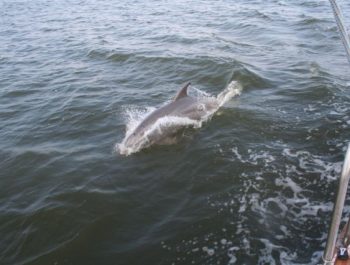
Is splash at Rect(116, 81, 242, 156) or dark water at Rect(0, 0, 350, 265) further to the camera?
splash at Rect(116, 81, 242, 156)

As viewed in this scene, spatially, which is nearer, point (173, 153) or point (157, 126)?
point (173, 153)

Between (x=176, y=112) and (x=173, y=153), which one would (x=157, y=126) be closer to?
(x=176, y=112)

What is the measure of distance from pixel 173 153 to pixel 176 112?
1.46 m

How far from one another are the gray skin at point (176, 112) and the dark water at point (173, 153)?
0.42 meters

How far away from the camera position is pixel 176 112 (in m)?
10.2

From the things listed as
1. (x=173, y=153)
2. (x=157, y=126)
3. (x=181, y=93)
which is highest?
(x=181, y=93)

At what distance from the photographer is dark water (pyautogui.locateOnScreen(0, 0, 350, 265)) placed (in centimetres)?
657

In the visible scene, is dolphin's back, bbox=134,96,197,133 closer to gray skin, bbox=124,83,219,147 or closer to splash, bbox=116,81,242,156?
gray skin, bbox=124,83,219,147

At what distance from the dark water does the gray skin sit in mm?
416

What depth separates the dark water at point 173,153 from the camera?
21.5 feet

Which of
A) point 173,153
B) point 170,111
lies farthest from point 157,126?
point 173,153

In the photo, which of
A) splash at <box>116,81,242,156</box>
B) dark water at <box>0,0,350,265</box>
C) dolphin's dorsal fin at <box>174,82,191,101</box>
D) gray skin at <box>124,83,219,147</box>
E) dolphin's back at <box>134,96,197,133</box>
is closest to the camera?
dark water at <box>0,0,350,265</box>

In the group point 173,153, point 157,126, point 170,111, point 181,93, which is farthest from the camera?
point 181,93

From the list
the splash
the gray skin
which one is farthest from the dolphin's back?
the splash
